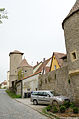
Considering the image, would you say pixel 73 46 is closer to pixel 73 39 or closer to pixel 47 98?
pixel 73 39

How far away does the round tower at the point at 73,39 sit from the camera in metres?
11.2

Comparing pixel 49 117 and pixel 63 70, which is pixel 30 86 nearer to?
pixel 63 70

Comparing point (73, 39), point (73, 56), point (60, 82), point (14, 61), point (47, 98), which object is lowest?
point (47, 98)

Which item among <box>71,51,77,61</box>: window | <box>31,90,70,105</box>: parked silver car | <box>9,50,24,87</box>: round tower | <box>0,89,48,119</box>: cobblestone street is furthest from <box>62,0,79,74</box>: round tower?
<box>9,50,24,87</box>: round tower

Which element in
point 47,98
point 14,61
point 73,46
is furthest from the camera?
point 14,61

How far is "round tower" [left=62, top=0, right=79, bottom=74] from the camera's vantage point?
11195mm

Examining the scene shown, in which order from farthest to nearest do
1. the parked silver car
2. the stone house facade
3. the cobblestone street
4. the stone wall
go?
1. the stone wall
2. the parked silver car
3. the stone house facade
4. the cobblestone street

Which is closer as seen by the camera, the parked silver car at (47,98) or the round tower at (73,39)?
the round tower at (73,39)

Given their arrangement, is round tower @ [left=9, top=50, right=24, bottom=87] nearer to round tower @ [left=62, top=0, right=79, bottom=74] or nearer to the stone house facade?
the stone house facade

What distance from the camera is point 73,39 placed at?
38.0ft

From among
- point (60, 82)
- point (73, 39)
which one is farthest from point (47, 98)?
point (73, 39)

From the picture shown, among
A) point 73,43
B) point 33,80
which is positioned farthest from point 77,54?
point 33,80

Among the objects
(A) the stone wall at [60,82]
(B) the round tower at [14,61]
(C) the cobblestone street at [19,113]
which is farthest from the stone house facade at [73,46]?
(B) the round tower at [14,61]

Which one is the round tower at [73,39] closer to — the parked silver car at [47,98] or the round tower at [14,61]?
the parked silver car at [47,98]
